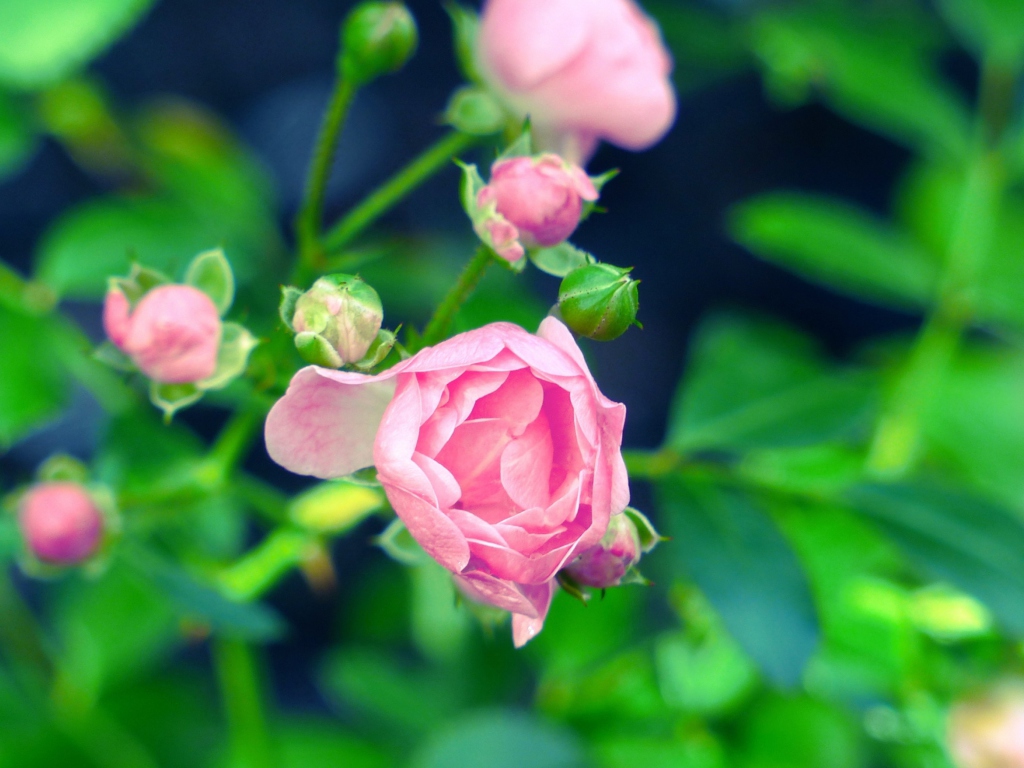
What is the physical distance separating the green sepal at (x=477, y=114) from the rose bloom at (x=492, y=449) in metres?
0.31

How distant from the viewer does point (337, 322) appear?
1.79 feet

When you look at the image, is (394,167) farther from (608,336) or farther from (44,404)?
(608,336)

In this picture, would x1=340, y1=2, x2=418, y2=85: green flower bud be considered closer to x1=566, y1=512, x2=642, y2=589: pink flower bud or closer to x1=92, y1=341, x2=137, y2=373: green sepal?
x1=92, y1=341, x2=137, y2=373: green sepal

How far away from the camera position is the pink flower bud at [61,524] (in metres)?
0.77

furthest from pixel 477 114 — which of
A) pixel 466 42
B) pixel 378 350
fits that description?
pixel 378 350

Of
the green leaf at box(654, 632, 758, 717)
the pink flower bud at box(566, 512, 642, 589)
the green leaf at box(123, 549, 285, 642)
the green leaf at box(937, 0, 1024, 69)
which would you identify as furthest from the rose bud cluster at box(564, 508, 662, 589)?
the green leaf at box(937, 0, 1024, 69)

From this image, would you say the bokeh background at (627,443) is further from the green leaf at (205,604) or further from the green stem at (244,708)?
the green leaf at (205,604)

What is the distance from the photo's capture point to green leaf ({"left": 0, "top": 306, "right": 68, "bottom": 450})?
0.95 meters

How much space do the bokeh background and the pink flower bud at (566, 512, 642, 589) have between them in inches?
10.1

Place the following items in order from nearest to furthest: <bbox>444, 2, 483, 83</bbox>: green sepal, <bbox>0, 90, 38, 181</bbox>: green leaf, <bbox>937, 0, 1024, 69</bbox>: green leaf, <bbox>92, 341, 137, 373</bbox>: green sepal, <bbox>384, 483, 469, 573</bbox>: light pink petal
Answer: <bbox>384, 483, 469, 573</bbox>: light pink petal
<bbox>92, 341, 137, 373</bbox>: green sepal
<bbox>444, 2, 483, 83</bbox>: green sepal
<bbox>0, 90, 38, 181</bbox>: green leaf
<bbox>937, 0, 1024, 69</bbox>: green leaf

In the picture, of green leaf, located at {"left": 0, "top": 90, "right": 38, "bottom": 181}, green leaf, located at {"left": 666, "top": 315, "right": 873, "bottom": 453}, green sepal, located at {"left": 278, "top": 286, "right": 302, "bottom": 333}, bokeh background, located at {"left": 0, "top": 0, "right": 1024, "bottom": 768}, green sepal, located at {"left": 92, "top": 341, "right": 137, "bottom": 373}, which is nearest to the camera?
green sepal, located at {"left": 278, "top": 286, "right": 302, "bottom": 333}

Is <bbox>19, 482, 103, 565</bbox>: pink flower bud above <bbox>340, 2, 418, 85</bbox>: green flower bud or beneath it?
beneath

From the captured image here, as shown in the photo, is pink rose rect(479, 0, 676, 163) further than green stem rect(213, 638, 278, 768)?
No

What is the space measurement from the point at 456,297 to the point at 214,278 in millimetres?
221
